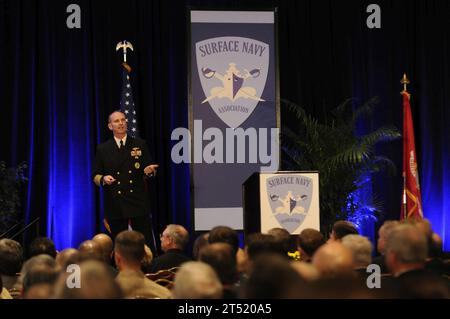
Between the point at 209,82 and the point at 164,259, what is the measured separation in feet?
13.8

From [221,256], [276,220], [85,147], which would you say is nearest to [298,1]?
[85,147]

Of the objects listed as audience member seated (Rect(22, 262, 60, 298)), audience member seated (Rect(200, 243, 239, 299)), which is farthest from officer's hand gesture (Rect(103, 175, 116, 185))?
audience member seated (Rect(200, 243, 239, 299))

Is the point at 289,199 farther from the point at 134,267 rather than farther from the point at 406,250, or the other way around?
the point at 406,250

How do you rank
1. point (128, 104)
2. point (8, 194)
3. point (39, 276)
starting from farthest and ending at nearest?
1. point (128, 104)
2. point (8, 194)
3. point (39, 276)

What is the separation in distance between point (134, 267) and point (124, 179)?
3716 millimetres

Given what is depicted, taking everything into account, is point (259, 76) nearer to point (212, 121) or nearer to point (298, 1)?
point (212, 121)

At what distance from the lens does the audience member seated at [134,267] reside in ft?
12.8

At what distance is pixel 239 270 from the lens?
12.8 ft

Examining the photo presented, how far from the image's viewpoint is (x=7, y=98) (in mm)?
9688

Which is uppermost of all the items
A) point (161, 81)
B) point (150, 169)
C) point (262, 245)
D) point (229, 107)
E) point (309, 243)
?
point (161, 81)

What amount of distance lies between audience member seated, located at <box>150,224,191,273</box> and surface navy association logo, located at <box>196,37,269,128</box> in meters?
3.52

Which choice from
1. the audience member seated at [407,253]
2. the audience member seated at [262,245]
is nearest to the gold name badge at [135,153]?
the audience member seated at [262,245]

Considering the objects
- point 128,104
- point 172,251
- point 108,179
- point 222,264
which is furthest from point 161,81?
point 222,264

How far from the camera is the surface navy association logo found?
9.23 meters
